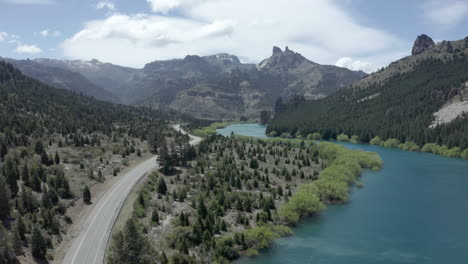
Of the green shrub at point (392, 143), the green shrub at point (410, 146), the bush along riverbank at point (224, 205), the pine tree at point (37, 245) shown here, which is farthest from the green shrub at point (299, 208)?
the green shrub at point (392, 143)

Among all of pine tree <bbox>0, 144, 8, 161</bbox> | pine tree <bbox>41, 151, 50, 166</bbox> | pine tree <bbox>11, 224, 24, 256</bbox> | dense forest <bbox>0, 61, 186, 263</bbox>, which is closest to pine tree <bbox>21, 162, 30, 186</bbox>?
dense forest <bbox>0, 61, 186, 263</bbox>

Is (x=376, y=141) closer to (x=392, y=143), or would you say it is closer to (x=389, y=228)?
(x=392, y=143)

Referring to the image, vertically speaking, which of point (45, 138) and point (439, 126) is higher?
point (439, 126)

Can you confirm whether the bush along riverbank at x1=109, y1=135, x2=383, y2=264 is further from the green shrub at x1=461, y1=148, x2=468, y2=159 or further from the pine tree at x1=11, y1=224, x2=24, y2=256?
the green shrub at x1=461, y1=148, x2=468, y2=159

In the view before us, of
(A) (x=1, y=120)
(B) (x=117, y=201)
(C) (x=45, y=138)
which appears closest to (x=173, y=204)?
(B) (x=117, y=201)

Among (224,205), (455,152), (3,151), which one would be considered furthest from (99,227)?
(455,152)

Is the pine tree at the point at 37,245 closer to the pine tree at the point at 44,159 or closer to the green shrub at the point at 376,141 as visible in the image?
the pine tree at the point at 44,159

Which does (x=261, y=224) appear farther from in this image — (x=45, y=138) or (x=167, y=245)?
(x=45, y=138)
